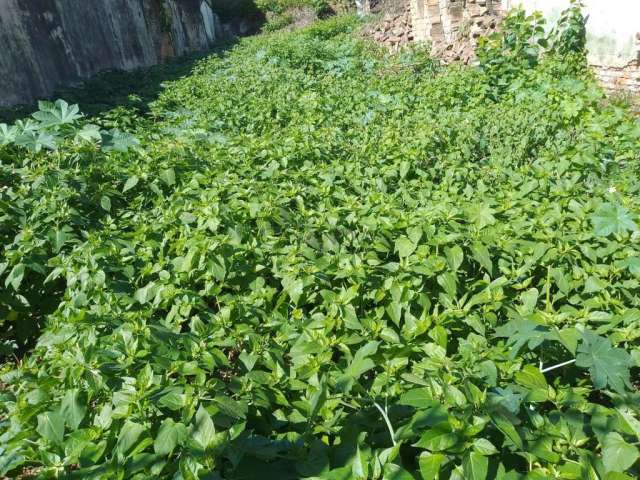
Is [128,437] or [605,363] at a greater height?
[128,437]

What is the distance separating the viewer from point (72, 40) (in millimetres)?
10828

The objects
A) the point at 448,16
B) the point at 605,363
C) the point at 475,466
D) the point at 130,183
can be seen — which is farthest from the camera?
the point at 448,16

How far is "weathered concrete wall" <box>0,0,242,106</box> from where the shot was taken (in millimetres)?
8539

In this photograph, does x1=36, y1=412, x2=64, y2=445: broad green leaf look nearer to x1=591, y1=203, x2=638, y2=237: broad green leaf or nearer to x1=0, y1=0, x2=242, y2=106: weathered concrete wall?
x1=591, y1=203, x2=638, y2=237: broad green leaf

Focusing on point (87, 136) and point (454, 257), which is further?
point (87, 136)

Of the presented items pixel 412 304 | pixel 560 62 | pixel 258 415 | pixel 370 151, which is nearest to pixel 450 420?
pixel 258 415

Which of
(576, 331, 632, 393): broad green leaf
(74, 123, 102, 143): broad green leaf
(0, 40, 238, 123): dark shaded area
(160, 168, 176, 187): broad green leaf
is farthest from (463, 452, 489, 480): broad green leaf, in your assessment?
(0, 40, 238, 123): dark shaded area

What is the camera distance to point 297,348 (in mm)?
1994

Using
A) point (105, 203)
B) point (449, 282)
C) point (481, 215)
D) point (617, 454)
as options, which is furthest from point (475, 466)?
point (105, 203)

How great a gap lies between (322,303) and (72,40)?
427 inches

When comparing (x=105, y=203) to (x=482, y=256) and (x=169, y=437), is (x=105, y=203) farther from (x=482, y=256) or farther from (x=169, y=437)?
(x=482, y=256)

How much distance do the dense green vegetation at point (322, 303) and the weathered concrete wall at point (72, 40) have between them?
541 cm

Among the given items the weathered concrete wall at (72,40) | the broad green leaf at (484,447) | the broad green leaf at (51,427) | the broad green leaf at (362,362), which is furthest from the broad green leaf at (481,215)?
the weathered concrete wall at (72,40)

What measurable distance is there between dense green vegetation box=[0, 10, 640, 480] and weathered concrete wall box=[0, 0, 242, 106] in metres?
5.41
